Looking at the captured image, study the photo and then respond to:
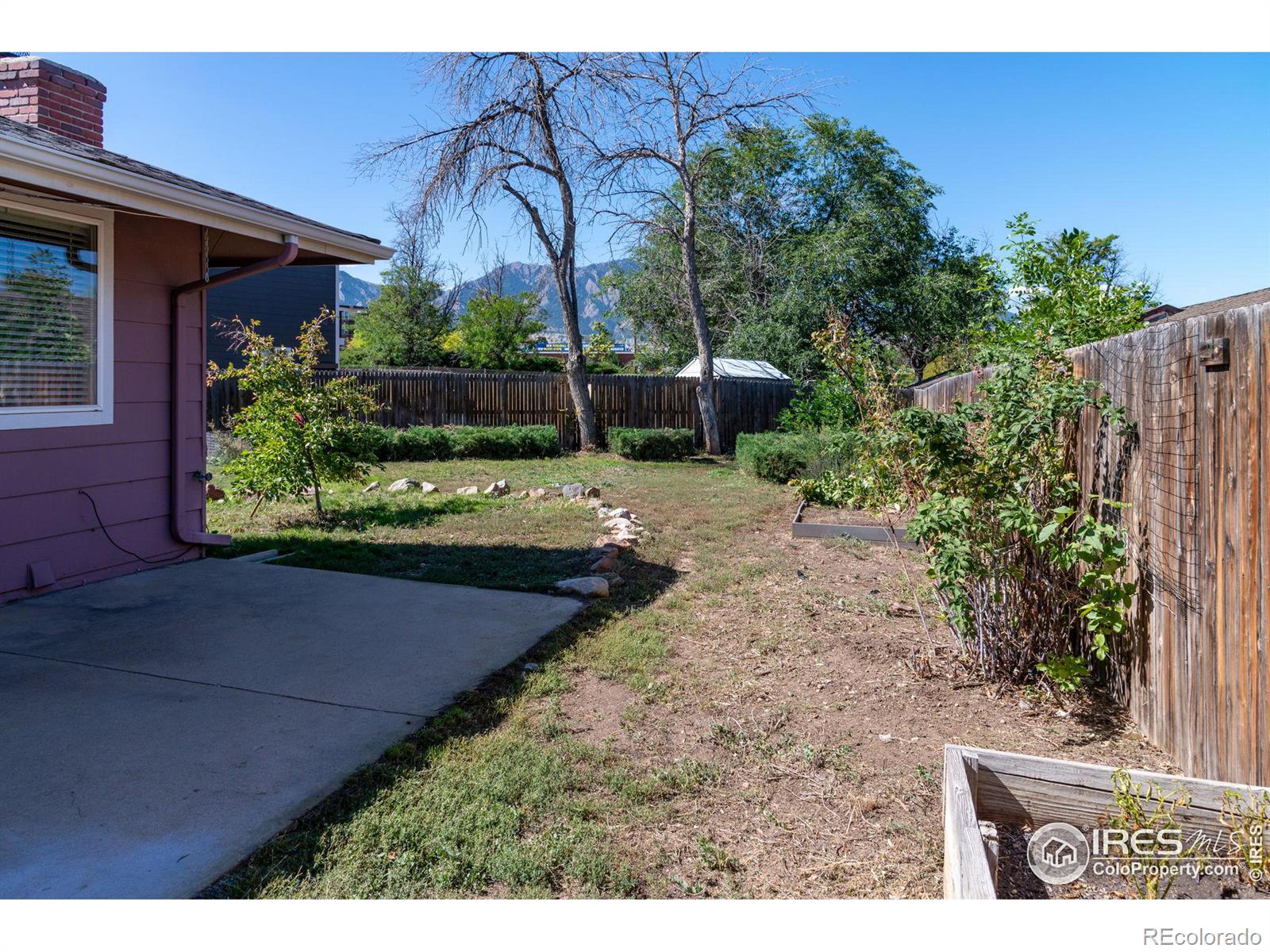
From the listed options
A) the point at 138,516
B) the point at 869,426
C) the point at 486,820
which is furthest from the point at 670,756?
the point at 138,516

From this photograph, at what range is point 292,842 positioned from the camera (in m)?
2.52

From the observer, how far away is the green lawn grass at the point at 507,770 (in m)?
2.39

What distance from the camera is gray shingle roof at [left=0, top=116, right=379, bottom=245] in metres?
4.48

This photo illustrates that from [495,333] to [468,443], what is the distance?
16.3m

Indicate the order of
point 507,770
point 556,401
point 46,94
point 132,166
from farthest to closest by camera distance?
point 556,401, point 46,94, point 132,166, point 507,770

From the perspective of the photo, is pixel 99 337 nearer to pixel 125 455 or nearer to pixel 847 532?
pixel 125 455

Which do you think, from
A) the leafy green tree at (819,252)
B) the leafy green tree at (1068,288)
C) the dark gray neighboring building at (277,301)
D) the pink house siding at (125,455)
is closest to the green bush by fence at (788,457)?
the leafy green tree at (1068,288)

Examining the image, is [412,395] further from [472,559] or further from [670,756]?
[670,756]

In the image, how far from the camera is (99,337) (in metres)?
5.46

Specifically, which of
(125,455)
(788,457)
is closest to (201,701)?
(125,455)

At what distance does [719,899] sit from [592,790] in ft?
2.48

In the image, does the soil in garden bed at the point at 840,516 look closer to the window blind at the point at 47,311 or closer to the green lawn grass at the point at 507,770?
the green lawn grass at the point at 507,770

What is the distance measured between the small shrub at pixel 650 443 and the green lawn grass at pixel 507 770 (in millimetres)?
8787

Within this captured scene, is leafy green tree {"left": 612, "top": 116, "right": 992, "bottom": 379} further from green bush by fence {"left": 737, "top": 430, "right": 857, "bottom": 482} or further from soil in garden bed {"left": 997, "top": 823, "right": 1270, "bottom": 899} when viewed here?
soil in garden bed {"left": 997, "top": 823, "right": 1270, "bottom": 899}
